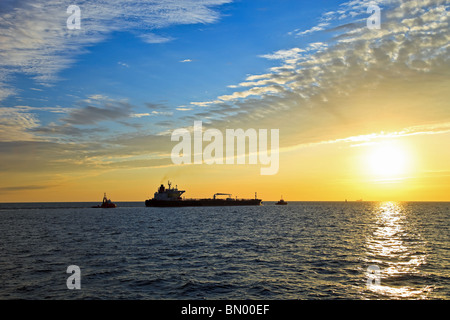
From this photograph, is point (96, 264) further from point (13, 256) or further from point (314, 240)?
point (314, 240)

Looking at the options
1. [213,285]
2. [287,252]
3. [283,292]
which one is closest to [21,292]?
[213,285]

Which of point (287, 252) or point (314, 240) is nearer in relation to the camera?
point (287, 252)

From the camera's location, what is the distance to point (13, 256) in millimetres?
34594

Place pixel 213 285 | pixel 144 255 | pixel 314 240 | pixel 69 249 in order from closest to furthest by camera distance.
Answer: pixel 213 285 → pixel 144 255 → pixel 69 249 → pixel 314 240

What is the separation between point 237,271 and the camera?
2625cm

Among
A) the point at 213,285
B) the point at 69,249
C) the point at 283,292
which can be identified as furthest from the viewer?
the point at 69,249

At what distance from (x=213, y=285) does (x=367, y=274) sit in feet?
41.3

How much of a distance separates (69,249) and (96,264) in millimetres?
11232

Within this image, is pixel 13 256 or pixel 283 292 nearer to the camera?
pixel 283 292
